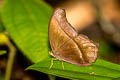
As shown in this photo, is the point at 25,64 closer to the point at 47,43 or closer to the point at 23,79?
the point at 23,79

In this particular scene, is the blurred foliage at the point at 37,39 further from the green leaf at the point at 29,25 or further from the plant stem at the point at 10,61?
the plant stem at the point at 10,61

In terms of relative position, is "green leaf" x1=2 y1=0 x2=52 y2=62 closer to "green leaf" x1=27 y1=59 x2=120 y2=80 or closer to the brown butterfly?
the brown butterfly

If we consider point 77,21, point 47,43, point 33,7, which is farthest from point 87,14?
point 47,43

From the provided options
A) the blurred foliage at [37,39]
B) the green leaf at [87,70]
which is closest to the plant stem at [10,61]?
the blurred foliage at [37,39]

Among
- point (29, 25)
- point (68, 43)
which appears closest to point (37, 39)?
point (29, 25)

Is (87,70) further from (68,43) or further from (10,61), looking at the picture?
(10,61)

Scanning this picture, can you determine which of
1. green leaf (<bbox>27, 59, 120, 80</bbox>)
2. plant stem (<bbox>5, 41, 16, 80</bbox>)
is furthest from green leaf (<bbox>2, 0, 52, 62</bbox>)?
green leaf (<bbox>27, 59, 120, 80</bbox>)
